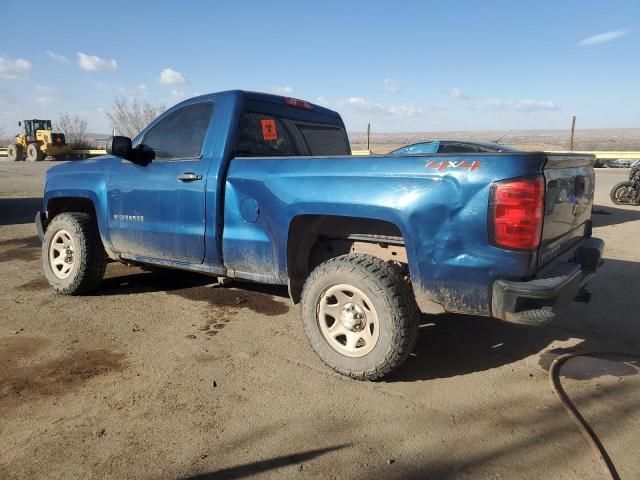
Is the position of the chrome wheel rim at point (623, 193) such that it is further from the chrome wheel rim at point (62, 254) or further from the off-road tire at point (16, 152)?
the off-road tire at point (16, 152)

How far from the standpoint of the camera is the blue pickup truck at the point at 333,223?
2664 millimetres

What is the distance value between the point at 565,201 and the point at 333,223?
1.52 m

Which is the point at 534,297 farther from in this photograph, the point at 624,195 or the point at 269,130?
the point at 624,195

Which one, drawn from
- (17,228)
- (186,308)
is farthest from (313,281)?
(17,228)

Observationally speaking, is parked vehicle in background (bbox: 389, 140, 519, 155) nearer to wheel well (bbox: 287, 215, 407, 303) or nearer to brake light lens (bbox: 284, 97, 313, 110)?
brake light lens (bbox: 284, 97, 313, 110)

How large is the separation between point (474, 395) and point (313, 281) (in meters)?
1.25

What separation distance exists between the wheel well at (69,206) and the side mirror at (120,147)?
1.06 m

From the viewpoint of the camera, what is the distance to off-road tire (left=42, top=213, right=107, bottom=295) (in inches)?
184

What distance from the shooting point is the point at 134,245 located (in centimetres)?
443

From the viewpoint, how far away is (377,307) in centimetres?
302

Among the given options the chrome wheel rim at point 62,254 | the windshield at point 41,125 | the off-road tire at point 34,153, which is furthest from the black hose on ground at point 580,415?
the windshield at point 41,125

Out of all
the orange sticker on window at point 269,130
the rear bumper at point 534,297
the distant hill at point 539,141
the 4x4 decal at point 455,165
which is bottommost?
the rear bumper at point 534,297

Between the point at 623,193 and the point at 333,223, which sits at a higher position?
the point at 333,223

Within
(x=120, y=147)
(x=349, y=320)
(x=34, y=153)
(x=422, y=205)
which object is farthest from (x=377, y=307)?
(x=34, y=153)
